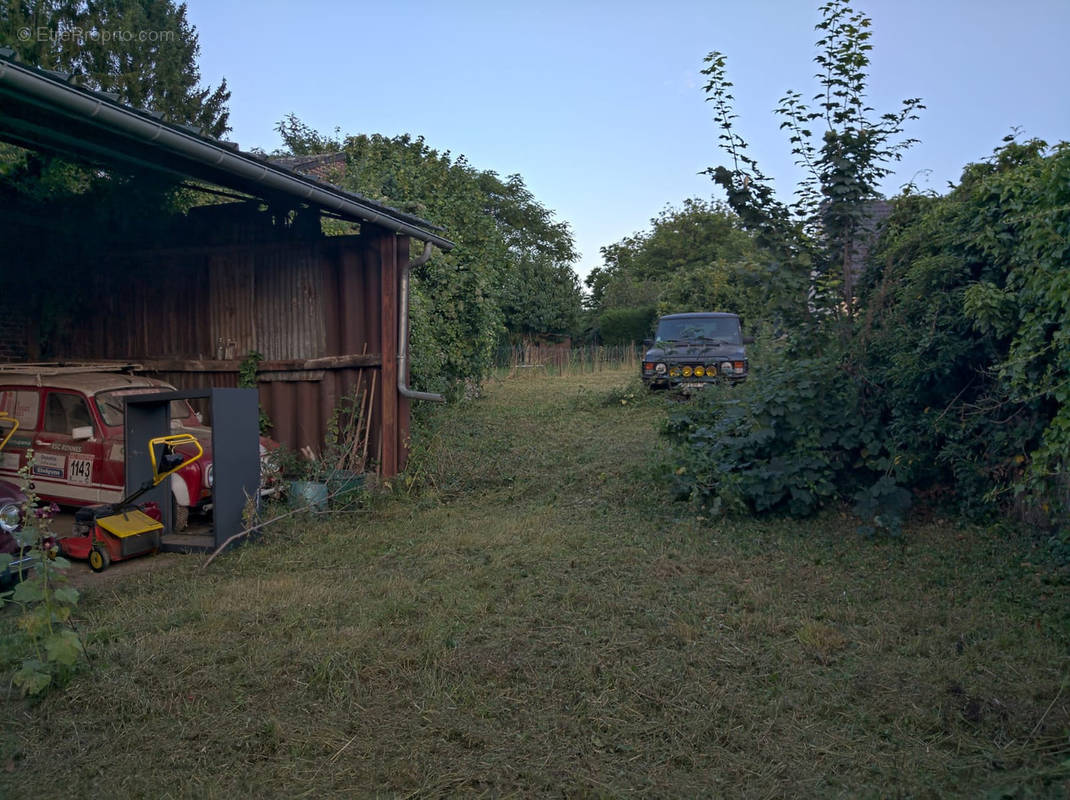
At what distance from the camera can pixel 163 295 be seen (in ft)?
32.3

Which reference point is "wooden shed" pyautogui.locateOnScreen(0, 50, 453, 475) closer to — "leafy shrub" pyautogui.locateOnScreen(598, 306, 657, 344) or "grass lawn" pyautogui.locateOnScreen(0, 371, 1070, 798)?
"grass lawn" pyautogui.locateOnScreen(0, 371, 1070, 798)

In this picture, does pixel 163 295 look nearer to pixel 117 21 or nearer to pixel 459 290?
pixel 459 290

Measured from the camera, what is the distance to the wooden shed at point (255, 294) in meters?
8.66

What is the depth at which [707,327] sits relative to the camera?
52.7ft

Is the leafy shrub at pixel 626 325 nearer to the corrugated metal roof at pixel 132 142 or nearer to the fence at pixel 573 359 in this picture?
the fence at pixel 573 359

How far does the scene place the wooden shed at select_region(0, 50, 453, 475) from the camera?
8.66 m

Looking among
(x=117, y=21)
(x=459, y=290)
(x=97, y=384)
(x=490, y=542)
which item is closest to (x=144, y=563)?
(x=97, y=384)

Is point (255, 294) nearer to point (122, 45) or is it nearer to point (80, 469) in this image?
point (80, 469)

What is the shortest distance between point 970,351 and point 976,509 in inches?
51.4

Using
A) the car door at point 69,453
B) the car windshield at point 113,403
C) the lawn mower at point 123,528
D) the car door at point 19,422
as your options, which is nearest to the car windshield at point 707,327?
the car windshield at point 113,403

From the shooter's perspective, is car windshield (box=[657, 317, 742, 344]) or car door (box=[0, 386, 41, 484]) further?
car windshield (box=[657, 317, 742, 344])

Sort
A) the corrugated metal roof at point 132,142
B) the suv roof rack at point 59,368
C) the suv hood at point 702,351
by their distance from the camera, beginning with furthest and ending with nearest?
the suv hood at point 702,351 < the suv roof rack at point 59,368 < the corrugated metal roof at point 132,142

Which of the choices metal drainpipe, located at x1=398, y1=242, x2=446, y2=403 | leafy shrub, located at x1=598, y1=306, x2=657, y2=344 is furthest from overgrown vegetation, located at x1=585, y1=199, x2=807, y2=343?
metal drainpipe, located at x1=398, y1=242, x2=446, y2=403

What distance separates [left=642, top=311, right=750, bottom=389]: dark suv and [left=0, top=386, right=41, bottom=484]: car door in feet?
31.5
